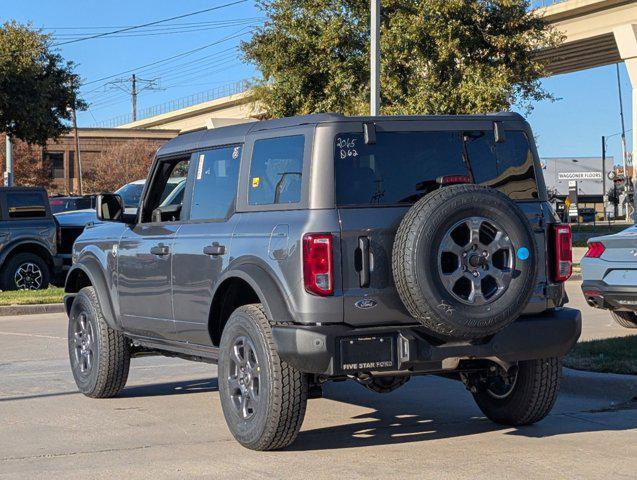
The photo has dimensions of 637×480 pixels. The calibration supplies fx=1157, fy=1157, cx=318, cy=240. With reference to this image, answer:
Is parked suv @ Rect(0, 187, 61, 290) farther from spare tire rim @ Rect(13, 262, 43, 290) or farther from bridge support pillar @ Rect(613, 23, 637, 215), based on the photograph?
bridge support pillar @ Rect(613, 23, 637, 215)

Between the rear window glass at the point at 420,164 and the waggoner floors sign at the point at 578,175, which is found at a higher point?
the waggoner floors sign at the point at 578,175

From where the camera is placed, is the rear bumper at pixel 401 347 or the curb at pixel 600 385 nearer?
the rear bumper at pixel 401 347

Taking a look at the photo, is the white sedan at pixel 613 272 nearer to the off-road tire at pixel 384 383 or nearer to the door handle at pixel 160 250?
the off-road tire at pixel 384 383

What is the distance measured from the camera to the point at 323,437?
25.5 ft

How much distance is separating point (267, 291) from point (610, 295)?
23.7 ft

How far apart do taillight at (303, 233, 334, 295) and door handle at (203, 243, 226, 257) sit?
1.01 metres

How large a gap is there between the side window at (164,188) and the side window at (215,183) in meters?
0.45

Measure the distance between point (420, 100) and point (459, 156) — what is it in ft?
84.2

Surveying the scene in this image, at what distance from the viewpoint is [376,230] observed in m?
6.87

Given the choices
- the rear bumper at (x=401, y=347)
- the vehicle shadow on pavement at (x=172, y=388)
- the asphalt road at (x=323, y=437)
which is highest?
the rear bumper at (x=401, y=347)

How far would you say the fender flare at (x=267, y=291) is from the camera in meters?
6.91

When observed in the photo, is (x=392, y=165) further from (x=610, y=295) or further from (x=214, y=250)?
(x=610, y=295)

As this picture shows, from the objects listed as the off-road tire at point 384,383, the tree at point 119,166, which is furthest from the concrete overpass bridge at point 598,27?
the tree at point 119,166

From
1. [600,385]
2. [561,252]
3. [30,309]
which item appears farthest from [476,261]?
[30,309]
